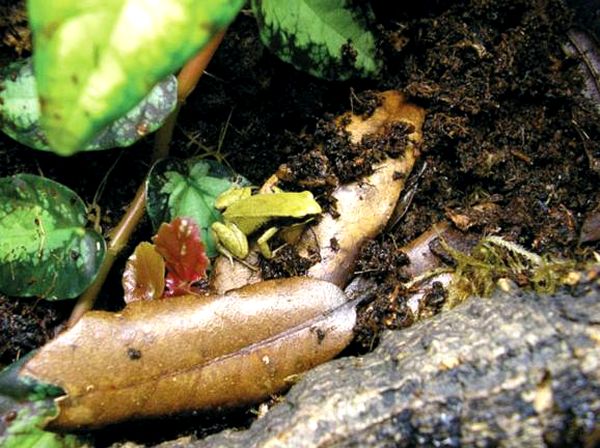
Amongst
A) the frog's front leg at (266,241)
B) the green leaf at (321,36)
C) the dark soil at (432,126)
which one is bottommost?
the frog's front leg at (266,241)

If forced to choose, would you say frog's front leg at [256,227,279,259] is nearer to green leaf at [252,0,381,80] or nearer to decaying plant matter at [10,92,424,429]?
decaying plant matter at [10,92,424,429]

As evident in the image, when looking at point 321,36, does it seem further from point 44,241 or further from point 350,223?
point 44,241

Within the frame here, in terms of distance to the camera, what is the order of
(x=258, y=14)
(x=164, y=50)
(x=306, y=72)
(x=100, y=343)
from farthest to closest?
(x=306, y=72) < (x=258, y=14) < (x=100, y=343) < (x=164, y=50)

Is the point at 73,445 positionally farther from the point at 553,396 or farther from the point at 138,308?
the point at 553,396

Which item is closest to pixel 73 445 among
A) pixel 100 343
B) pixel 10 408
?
pixel 10 408

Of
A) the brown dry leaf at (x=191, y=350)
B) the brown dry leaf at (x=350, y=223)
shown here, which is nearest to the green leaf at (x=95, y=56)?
the brown dry leaf at (x=191, y=350)

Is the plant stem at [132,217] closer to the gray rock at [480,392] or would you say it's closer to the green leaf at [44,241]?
the green leaf at [44,241]

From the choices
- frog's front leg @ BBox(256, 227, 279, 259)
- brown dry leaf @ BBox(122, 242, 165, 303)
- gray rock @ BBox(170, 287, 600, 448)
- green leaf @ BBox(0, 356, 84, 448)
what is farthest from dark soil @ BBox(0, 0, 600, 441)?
gray rock @ BBox(170, 287, 600, 448)
